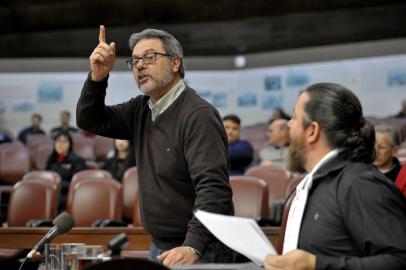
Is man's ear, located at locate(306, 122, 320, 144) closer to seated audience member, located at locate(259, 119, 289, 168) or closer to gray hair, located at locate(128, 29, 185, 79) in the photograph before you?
gray hair, located at locate(128, 29, 185, 79)

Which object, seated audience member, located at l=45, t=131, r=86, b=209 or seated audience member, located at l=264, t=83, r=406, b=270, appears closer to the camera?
seated audience member, located at l=264, t=83, r=406, b=270

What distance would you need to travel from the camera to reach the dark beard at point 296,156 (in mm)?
2176

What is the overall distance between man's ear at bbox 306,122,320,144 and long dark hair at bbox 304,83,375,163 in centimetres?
1

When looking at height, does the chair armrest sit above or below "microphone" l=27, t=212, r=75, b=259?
below

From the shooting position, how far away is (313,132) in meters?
2.14

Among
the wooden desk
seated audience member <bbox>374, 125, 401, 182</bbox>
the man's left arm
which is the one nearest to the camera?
the man's left arm

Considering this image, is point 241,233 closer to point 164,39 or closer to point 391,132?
point 164,39

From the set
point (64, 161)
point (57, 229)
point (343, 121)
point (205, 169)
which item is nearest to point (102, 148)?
point (64, 161)

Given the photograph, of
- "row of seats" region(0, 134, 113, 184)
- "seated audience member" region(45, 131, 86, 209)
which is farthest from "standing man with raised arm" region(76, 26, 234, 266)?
"row of seats" region(0, 134, 113, 184)

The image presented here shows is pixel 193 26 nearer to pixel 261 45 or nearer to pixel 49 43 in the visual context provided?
pixel 261 45

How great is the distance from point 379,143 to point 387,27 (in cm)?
662

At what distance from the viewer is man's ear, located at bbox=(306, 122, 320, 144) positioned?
2127 millimetres

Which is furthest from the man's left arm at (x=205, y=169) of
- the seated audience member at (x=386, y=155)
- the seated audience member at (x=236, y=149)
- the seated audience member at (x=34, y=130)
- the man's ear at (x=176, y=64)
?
the seated audience member at (x=34, y=130)

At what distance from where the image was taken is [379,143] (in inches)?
195
